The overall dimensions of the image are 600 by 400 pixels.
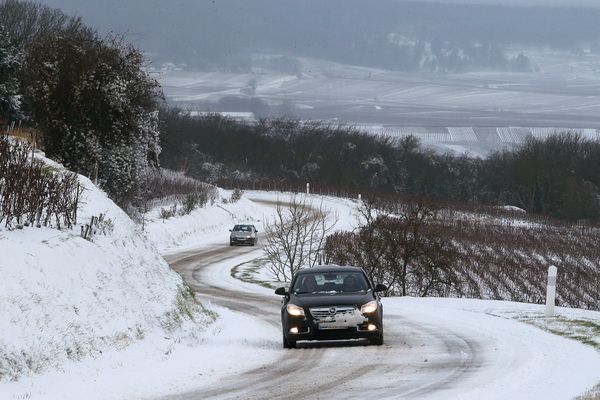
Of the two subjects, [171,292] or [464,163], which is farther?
[464,163]

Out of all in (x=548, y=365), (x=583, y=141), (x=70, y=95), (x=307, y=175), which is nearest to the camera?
(x=548, y=365)

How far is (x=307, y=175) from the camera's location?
155 metres

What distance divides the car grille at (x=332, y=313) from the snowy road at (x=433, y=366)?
1.72ft

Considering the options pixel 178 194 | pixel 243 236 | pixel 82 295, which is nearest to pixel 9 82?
pixel 243 236

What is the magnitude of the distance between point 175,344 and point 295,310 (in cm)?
245

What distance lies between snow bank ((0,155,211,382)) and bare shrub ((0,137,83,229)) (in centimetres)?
32

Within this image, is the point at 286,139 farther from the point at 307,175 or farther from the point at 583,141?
the point at 583,141

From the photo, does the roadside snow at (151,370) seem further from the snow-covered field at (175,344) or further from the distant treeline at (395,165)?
the distant treeline at (395,165)

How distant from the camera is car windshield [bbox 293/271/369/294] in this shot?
20.3 metres

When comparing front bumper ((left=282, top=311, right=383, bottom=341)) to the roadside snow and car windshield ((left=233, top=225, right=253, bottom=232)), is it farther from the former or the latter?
car windshield ((left=233, top=225, right=253, bottom=232))

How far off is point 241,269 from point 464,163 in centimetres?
11832

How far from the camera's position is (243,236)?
64.2m

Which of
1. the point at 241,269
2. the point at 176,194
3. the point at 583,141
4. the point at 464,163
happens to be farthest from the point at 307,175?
the point at 241,269

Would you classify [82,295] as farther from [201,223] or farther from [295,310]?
[201,223]
